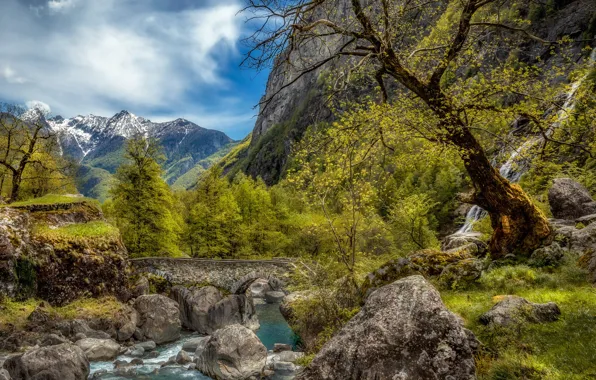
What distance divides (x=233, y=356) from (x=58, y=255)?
15.8 m

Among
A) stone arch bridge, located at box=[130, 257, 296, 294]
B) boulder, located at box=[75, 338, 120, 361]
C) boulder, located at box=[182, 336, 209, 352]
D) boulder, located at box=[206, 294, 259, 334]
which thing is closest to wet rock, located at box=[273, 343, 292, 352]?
boulder, located at box=[182, 336, 209, 352]

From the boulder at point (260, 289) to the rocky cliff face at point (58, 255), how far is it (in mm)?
18944

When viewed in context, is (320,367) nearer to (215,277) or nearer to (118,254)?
(118,254)

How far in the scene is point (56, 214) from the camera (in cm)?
2838

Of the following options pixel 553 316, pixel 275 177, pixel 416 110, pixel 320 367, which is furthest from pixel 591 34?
pixel 275 177

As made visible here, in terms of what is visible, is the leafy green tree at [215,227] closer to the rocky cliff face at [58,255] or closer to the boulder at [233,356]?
the rocky cliff face at [58,255]

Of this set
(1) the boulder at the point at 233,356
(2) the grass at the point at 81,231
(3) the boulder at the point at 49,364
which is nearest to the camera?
(3) the boulder at the point at 49,364

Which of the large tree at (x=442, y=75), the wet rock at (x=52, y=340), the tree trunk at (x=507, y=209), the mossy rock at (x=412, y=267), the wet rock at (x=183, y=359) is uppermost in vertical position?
the large tree at (x=442, y=75)

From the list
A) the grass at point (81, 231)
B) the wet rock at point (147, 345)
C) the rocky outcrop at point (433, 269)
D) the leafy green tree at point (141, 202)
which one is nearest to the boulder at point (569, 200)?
the rocky outcrop at point (433, 269)

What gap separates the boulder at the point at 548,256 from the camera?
33.9ft

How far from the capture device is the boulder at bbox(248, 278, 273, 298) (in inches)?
1785

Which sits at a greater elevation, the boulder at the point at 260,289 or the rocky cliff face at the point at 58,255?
the rocky cliff face at the point at 58,255

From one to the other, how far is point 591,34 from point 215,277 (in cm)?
6642

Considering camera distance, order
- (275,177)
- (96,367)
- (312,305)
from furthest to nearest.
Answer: (275,177)
(96,367)
(312,305)
